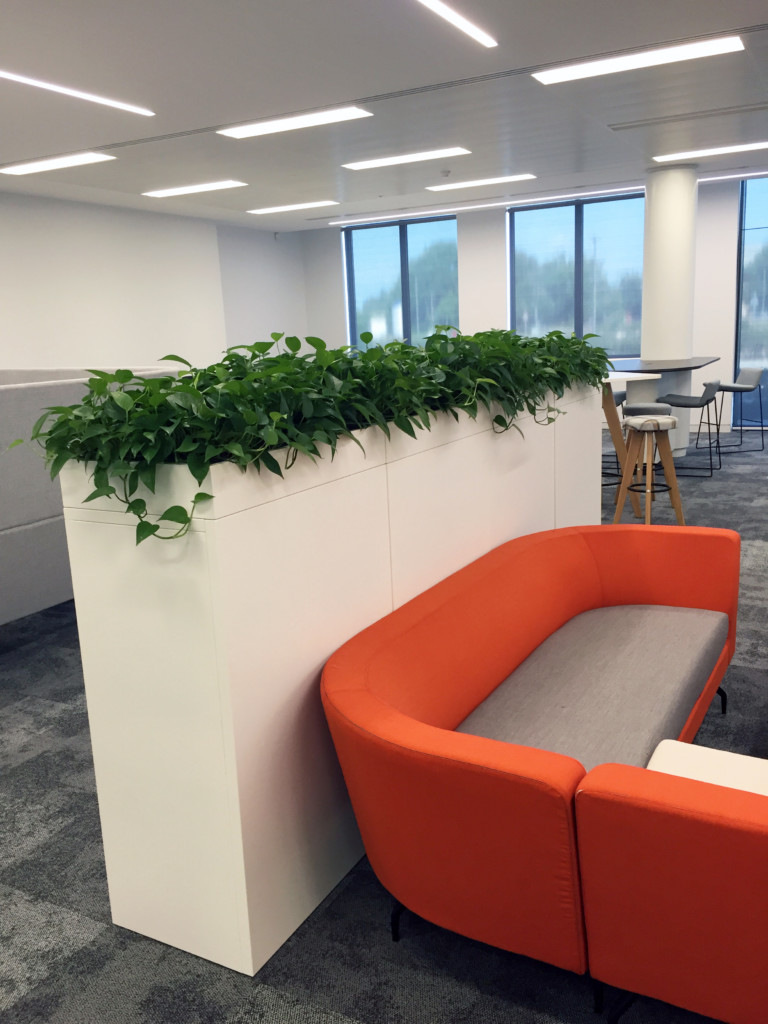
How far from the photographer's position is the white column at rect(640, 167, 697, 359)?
8.17m

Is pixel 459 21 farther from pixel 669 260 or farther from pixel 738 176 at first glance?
pixel 738 176

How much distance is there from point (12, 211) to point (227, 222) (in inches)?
135

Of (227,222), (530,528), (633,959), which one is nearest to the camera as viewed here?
(633,959)

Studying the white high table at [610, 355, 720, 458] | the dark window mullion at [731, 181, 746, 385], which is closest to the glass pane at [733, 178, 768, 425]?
the dark window mullion at [731, 181, 746, 385]

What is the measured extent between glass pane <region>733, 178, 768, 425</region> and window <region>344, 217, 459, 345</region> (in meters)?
3.94

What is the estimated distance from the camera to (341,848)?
219 cm

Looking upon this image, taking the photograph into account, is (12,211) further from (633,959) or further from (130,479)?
(633,959)

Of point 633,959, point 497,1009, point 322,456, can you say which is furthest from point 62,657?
point 633,959

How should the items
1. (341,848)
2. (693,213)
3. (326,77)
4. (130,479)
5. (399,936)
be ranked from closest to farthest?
(130,479) → (399,936) → (341,848) → (326,77) → (693,213)

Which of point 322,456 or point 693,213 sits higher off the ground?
point 693,213

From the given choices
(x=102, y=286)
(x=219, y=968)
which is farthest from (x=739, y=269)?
(x=219, y=968)

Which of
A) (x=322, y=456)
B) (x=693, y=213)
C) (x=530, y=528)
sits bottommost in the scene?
(x=530, y=528)

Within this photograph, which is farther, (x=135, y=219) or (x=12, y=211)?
(x=135, y=219)

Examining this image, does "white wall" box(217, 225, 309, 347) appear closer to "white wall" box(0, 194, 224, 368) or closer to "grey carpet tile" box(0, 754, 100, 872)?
"white wall" box(0, 194, 224, 368)
